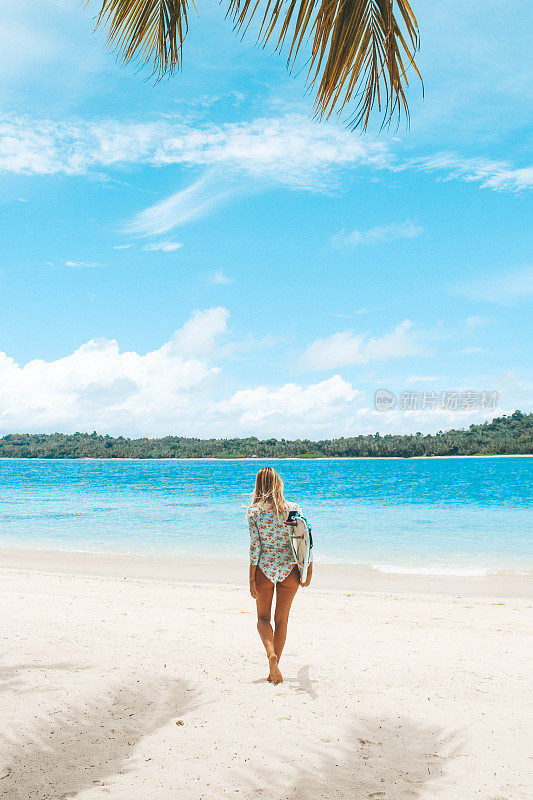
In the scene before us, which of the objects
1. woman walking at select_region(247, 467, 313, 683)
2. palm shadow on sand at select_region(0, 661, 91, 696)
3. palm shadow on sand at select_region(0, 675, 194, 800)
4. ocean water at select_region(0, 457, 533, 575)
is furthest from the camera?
ocean water at select_region(0, 457, 533, 575)

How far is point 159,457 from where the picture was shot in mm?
118812

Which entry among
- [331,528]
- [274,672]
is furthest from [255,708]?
[331,528]

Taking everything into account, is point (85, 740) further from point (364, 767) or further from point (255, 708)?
point (364, 767)

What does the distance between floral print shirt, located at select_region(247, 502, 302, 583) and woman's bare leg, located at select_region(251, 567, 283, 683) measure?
7cm

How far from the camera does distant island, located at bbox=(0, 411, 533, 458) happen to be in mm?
90500

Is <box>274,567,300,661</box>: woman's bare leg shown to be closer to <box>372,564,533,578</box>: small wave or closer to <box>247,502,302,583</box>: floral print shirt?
<box>247,502,302,583</box>: floral print shirt

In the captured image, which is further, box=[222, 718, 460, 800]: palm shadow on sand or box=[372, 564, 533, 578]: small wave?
box=[372, 564, 533, 578]: small wave

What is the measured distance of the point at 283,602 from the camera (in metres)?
4.86

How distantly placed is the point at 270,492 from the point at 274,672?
4.74ft

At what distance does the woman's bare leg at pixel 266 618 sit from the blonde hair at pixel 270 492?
20.3 inches

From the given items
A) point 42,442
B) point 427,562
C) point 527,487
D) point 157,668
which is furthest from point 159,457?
point 157,668

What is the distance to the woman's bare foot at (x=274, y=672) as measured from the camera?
4.80m

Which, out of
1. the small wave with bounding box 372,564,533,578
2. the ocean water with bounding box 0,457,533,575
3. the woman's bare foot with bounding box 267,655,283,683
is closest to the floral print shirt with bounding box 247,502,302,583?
the woman's bare foot with bounding box 267,655,283,683

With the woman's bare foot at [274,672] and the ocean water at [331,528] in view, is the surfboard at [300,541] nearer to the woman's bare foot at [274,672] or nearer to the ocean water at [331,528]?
the woman's bare foot at [274,672]
